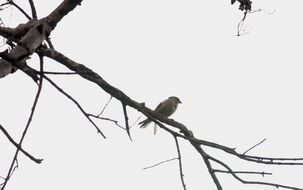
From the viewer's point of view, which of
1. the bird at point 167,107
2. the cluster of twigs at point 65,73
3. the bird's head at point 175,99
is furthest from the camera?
the bird's head at point 175,99

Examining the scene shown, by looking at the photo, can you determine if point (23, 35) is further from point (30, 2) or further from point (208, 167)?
point (208, 167)

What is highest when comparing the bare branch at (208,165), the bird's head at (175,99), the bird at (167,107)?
the bird's head at (175,99)

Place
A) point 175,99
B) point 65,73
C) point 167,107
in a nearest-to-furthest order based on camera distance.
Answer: point 65,73, point 167,107, point 175,99

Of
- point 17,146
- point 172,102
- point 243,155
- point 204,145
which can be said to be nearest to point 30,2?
point 17,146

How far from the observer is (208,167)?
9.14 ft

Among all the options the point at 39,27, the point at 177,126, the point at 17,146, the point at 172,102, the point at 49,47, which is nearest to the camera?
the point at 17,146

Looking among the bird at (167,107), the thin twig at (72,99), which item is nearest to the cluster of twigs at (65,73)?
the thin twig at (72,99)

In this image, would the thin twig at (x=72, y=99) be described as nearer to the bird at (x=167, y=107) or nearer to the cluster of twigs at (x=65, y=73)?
the cluster of twigs at (x=65, y=73)

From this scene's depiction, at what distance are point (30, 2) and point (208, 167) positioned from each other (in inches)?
52.3

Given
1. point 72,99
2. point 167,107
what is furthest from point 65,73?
point 167,107

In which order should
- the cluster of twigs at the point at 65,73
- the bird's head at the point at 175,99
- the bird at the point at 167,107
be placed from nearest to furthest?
1. the cluster of twigs at the point at 65,73
2. the bird at the point at 167,107
3. the bird's head at the point at 175,99

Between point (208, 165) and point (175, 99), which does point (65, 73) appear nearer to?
point (208, 165)

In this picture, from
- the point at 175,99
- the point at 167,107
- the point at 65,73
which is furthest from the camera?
the point at 175,99

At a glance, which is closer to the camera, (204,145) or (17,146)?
(17,146)
